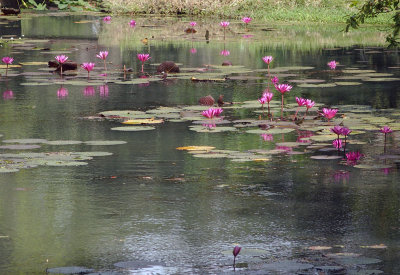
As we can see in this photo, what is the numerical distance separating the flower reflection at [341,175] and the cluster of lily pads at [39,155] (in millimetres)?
1666

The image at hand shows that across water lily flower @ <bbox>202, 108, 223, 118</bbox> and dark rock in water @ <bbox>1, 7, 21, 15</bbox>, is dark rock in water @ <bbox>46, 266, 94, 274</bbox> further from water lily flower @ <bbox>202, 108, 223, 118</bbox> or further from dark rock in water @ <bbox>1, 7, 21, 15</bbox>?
dark rock in water @ <bbox>1, 7, 21, 15</bbox>

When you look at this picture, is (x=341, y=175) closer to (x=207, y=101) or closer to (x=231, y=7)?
(x=207, y=101)

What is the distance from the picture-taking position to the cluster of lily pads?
6.18 metres

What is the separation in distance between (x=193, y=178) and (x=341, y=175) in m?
0.95

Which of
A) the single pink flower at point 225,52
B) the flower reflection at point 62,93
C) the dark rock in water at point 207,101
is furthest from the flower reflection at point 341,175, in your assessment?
the single pink flower at point 225,52

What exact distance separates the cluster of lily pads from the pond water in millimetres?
14

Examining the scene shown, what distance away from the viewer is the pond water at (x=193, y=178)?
431 cm

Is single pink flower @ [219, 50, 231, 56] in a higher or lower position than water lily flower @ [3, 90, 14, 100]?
higher

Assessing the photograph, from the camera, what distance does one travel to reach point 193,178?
19.1ft

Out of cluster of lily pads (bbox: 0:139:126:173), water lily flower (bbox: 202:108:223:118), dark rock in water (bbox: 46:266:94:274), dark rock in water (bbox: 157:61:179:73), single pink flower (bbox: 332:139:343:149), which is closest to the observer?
dark rock in water (bbox: 46:266:94:274)

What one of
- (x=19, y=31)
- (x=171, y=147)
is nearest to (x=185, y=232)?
(x=171, y=147)

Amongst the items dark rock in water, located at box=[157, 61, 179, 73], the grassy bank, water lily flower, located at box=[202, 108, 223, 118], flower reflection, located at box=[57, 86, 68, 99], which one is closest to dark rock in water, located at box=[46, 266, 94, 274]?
water lily flower, located at box=[202, 108, 223, 118]

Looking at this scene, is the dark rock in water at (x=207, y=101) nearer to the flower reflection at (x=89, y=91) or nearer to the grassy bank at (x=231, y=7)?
the flower reflection at (x=89, y=91)

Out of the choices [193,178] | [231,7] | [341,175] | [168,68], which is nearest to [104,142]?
[193,178]
